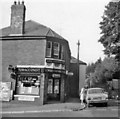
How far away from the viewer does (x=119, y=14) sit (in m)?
25.2

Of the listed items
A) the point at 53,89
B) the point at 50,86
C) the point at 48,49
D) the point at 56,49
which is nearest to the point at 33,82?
the point at 50,86

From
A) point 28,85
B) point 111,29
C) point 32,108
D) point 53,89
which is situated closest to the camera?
point 32,108

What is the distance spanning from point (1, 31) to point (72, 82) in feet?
55.2

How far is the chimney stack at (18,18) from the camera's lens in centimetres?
2398

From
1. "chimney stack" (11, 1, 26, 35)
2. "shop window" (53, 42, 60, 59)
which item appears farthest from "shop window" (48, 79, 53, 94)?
"chimney stack" (11, 1, 26, 35)

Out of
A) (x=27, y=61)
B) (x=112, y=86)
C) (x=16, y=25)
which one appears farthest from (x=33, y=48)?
(x=112, y=86)

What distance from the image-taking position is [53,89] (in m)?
24.5

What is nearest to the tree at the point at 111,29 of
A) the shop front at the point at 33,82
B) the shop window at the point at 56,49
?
the shop window at the point at 56,49

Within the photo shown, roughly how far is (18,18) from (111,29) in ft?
33.4

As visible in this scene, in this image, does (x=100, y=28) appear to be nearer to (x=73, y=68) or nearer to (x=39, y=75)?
(x=39, y=75)

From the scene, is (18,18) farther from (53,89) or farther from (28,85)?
(53,89)

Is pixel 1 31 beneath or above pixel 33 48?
above

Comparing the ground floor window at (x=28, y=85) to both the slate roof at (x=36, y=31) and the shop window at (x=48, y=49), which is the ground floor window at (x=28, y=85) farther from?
the slate roof at (x=36, y=31)

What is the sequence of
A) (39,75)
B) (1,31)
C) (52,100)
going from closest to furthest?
(39,75) < (52,100) < (1,31)
